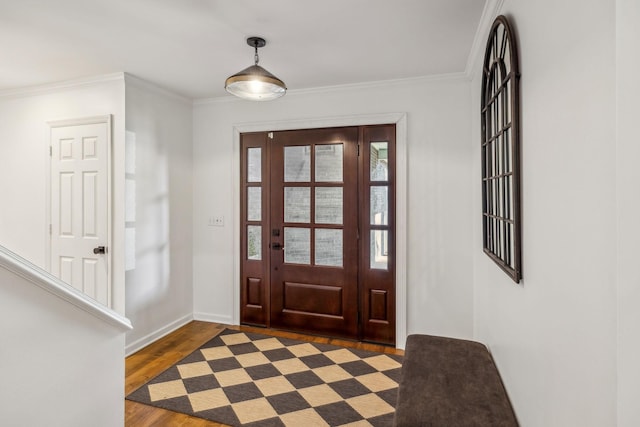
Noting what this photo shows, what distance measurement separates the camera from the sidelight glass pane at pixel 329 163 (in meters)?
3.43

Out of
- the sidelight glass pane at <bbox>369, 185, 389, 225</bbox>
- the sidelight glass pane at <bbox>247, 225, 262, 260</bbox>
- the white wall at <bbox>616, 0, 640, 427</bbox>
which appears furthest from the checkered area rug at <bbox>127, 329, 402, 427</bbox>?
the white wall at <bbox>616, 0, 640, 427</bbox>

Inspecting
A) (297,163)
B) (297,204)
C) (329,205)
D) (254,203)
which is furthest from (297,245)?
(297,163)

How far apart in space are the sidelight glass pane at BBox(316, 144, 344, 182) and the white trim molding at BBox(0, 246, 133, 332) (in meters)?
2.29

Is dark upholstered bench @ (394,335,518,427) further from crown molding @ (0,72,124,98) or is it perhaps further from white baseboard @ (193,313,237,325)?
crown molding @ (0,72,124,98)

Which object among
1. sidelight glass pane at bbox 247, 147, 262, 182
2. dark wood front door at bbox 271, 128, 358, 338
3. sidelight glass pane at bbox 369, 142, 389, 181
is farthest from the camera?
sidelight glass pane at bbox 247, 147, 262, 182

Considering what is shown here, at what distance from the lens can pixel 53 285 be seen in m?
1.20

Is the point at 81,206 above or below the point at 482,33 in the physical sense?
below

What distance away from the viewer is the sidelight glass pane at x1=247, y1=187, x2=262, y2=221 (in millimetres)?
3725

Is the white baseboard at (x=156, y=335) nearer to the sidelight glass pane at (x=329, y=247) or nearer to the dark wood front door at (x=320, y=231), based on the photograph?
the dark wood front door at (x=320, y=231)

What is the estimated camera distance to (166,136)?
3.56 m

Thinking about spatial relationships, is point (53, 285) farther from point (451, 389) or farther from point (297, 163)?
point (297, 163)

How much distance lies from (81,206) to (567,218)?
3.70 meters

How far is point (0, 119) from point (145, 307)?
2.49 metres

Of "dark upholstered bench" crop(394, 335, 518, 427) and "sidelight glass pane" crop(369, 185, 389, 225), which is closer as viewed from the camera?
"dark upholstered bench" crop(394, 335, 518, 427)
